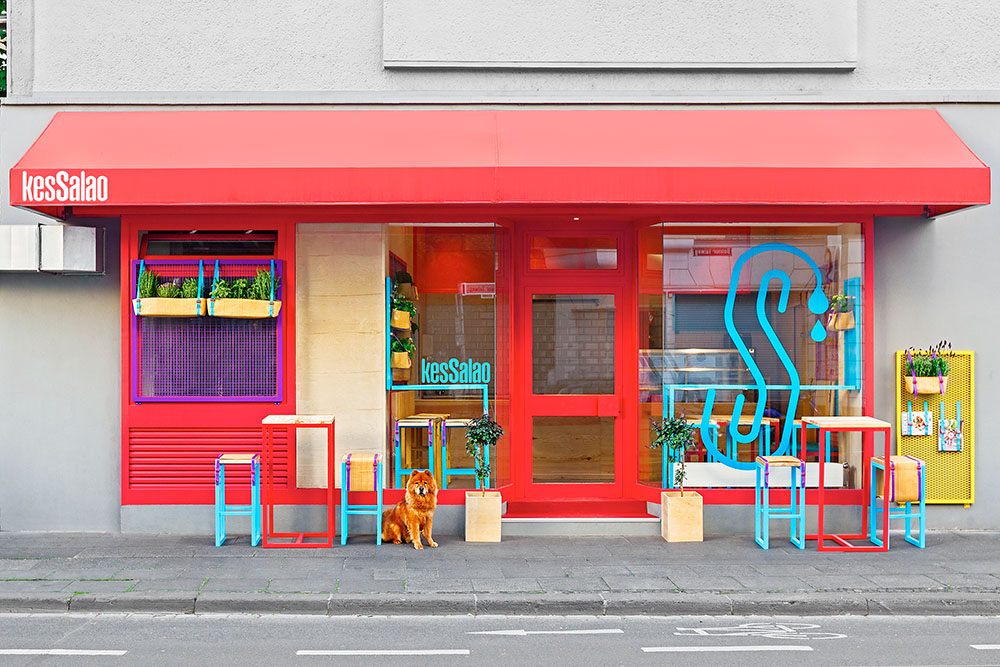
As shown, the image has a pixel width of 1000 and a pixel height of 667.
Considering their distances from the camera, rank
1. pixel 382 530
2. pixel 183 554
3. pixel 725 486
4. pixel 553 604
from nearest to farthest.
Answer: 1. pixel 553 604
2. pixel 183 554
3. pixel 382 530
4. pixel 725 486

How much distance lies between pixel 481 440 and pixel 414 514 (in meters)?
1.03

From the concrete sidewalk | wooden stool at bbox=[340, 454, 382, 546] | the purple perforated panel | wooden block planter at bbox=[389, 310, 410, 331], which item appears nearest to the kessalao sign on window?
wooden block planter at bbox=[389, 310, 410, 331]

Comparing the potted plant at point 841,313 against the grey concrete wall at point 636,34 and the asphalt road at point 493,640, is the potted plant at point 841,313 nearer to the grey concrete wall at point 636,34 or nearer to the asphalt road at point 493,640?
the grey concrete wall at point 636,34

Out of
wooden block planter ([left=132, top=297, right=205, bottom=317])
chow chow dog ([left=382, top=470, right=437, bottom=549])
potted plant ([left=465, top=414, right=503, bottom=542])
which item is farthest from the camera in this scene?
wooden block planter ([left=132, top=297, right=205, bottom=317])

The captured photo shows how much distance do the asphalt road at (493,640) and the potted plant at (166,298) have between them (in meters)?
3.43

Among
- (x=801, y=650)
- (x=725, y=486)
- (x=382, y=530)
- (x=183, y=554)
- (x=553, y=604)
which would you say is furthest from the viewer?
(x=725, y=486)

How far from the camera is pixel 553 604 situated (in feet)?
24.7

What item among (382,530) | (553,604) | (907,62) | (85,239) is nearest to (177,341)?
A: (85,239)

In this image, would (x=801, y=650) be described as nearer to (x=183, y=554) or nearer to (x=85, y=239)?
(x=183, y=554)

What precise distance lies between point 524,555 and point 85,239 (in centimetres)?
561

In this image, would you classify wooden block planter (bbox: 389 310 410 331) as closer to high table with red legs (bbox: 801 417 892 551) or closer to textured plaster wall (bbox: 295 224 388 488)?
textured plaster wall (bbox: 295 224 388 488)

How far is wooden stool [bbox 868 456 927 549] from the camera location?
9508 mm

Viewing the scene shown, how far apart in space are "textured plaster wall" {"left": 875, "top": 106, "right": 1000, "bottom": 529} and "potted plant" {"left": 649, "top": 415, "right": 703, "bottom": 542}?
2310 mm

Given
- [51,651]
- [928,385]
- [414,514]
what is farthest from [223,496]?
[928,385]
